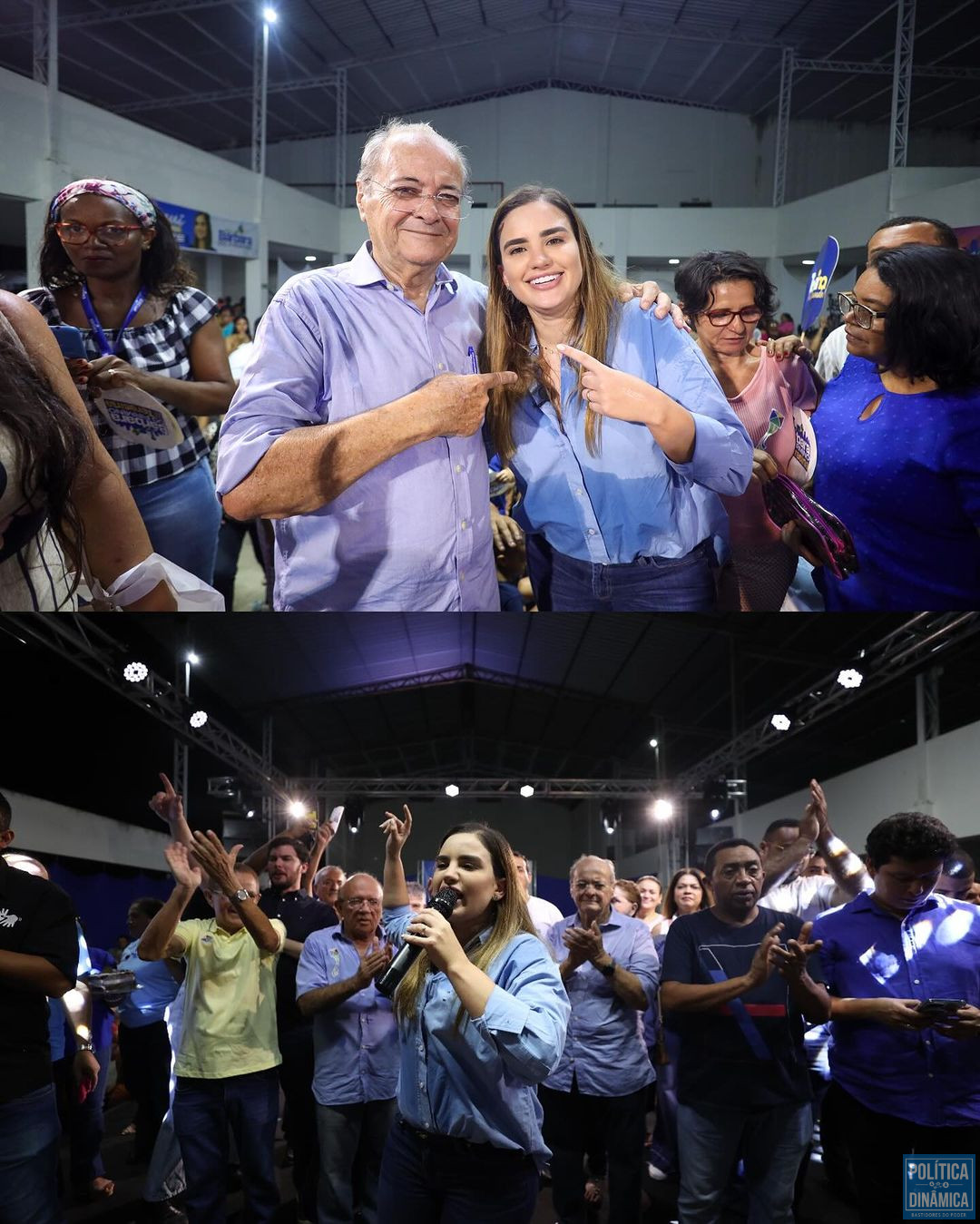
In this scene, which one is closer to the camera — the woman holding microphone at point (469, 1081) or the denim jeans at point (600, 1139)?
the woman holding microphone at point (469, 1081)

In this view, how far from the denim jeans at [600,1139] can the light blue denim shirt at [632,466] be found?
136 cm

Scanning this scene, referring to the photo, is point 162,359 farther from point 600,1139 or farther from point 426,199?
point 600,1139

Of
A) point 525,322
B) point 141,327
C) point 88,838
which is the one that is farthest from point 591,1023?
point 141,327

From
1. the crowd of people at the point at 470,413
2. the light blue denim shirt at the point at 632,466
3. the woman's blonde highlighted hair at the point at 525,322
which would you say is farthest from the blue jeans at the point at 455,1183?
the woman's blonde highlighted hair at the point at 525,322

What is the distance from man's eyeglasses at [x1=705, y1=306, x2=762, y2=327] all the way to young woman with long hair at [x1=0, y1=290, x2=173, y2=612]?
137cm

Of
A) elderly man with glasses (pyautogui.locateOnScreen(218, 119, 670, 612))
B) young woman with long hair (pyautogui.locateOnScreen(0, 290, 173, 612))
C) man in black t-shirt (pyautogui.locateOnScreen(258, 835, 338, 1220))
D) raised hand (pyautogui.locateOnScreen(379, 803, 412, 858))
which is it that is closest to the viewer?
young woman with long hair (pyautogui.locateOnScreen(0, 290, 173, 612))

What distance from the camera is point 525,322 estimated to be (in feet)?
8.20

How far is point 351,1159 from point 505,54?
8.91 feet

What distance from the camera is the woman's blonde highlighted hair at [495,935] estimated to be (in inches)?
95.7

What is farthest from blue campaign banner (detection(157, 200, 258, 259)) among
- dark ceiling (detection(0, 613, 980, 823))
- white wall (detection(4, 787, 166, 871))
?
white wall (detection(4, 787, 166, 871))

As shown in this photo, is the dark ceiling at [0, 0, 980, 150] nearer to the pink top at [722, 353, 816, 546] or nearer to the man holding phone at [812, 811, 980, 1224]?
the pink top at [722, 353, 816, 546]

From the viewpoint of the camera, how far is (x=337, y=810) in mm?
2955

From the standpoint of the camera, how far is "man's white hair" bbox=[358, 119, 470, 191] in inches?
97.7

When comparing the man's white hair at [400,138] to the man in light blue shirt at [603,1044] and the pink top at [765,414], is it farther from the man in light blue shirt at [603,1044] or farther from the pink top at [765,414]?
the man in light blue shirt at [603,1044]
